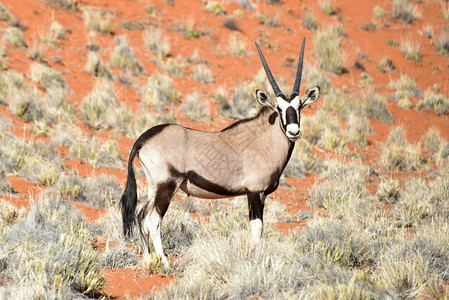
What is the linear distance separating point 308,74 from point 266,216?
11745 millimetres

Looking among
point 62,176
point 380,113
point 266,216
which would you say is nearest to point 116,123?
point 62,176

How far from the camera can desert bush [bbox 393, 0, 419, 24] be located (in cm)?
2610

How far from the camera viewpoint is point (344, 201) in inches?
382

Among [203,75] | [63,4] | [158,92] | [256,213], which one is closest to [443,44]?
[203,75]

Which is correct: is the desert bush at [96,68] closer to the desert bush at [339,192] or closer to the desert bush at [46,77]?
the desert bush at [46,77]

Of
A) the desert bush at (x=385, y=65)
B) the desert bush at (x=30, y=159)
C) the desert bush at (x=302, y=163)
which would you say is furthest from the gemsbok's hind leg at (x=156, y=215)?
the desert bush at (x=385, y=65)

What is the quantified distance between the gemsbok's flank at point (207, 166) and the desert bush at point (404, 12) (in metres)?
23.2

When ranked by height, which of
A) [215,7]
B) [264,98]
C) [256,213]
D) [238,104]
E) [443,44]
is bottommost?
[238,104]

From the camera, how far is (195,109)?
50.0 ft

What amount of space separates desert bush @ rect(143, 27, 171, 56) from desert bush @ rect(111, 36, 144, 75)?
1.63m

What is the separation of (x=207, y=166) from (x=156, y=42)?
1493cm

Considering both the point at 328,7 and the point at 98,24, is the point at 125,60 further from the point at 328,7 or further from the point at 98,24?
the point at 328,7

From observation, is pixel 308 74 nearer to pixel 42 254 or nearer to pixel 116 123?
pixel 116 123

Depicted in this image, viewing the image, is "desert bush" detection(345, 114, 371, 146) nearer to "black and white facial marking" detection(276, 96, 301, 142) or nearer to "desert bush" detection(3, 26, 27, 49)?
"black and white facial marking" detection(276, 96, 301, 142)
